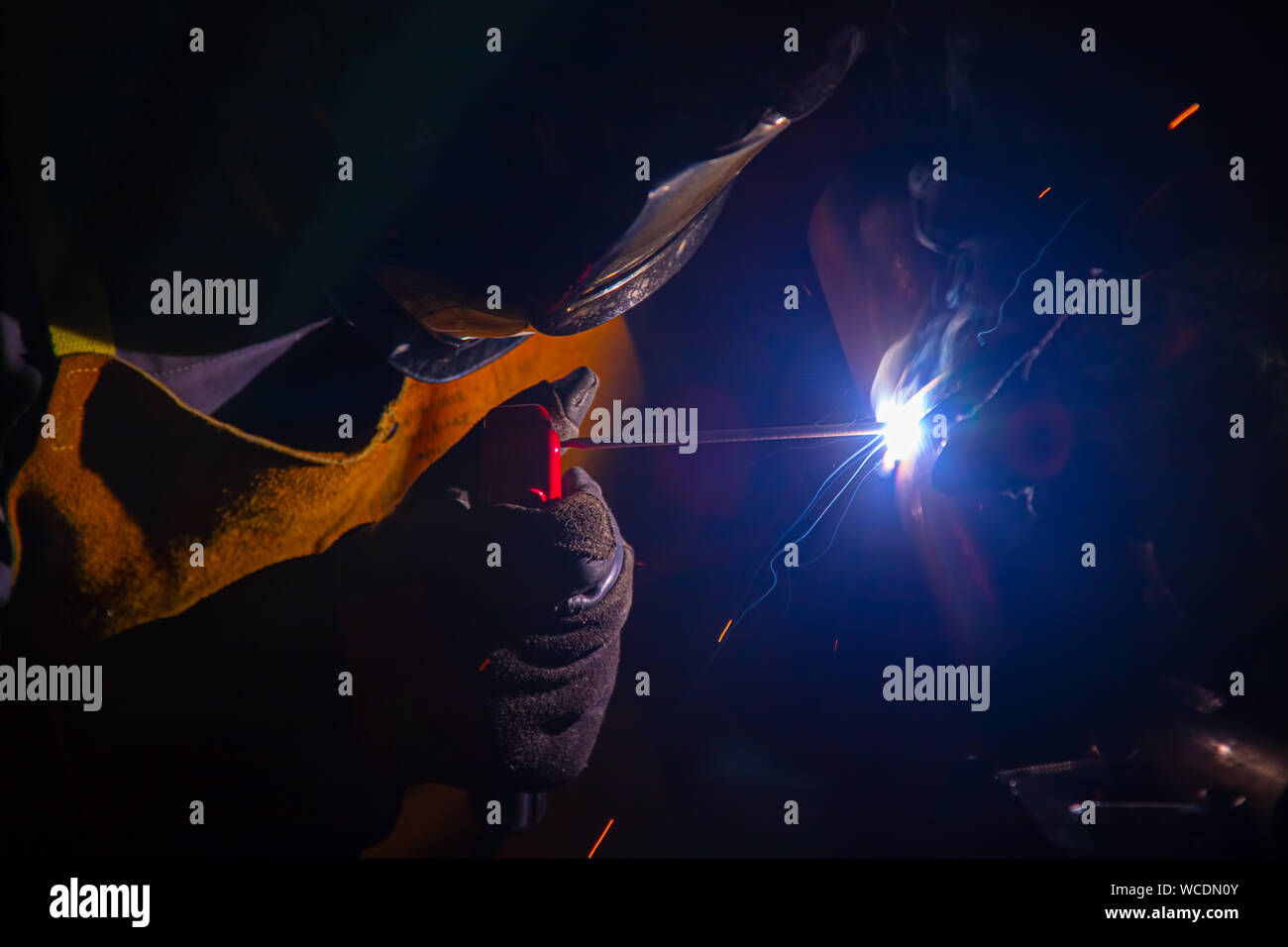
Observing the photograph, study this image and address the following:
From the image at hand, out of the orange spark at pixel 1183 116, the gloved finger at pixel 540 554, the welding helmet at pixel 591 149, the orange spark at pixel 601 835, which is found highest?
the orange spark at pixel 1183 116

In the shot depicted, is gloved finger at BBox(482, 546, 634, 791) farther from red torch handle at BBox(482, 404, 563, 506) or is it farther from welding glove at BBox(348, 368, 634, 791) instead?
red torch handle at BBox(482, 404, 563, 506)

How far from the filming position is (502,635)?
0.90m

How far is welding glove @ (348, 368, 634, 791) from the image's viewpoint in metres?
0.88

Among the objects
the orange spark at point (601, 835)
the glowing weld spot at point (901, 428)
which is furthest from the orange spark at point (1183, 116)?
the orange spark at point (601, 835)

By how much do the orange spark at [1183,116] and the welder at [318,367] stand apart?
2.14ft

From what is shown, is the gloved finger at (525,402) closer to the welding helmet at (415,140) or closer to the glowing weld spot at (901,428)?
the welding helmet at (415,140)

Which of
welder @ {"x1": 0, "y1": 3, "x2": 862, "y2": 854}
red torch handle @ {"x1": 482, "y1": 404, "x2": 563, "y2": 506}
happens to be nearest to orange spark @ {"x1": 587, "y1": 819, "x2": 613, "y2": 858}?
welder @ {"x1": 0, "y1": 3, "x2": 862, "y2": 854}

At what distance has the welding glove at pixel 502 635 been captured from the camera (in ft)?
2.89

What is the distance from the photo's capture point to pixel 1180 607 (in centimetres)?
89

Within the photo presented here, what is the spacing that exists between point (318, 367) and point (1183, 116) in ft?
5.00

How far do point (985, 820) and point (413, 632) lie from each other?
1.07 m

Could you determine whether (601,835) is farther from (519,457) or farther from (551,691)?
(519,457)

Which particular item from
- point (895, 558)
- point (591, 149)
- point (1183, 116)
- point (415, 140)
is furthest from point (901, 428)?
point (415, 140)

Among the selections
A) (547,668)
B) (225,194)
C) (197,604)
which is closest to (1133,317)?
(547,668)
